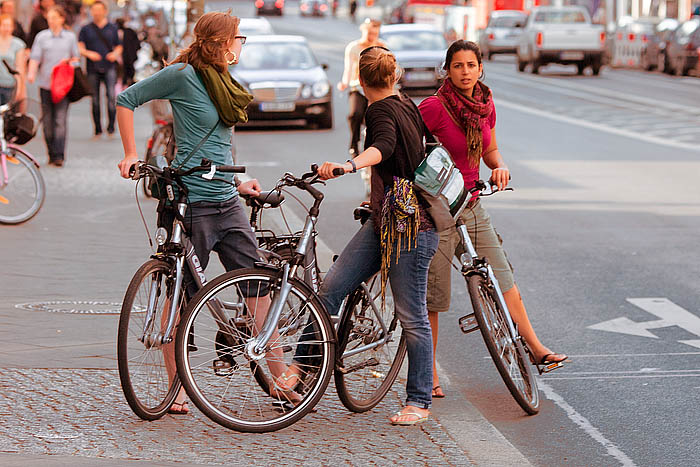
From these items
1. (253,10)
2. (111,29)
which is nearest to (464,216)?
(111,29)

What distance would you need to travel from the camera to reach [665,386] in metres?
6.70

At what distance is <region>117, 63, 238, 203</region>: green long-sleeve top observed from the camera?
18.6 feet

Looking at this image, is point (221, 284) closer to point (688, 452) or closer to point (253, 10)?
point (688, 452)

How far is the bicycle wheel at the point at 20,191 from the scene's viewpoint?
11.4m

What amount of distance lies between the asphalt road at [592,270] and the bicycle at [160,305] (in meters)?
1.42

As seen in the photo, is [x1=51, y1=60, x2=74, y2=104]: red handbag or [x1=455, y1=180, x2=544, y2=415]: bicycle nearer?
[x1=455, y1=180, x2=544, y2=415]: bicycle

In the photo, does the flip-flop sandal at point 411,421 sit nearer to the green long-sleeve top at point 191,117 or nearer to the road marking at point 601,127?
the green long-sleeve top at point 191,117

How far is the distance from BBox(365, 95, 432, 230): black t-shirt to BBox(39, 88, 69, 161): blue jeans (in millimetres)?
10741

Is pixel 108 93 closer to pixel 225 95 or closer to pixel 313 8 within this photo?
pixel 225 95

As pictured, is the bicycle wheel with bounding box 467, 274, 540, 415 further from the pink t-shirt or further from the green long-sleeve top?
the green long-sleeve top

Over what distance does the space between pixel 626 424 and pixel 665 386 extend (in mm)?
726

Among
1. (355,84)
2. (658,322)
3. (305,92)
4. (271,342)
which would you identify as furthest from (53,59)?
(271,342)

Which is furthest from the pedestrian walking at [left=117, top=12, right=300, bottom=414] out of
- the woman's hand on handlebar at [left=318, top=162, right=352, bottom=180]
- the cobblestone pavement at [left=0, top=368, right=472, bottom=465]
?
the woman's hand on handlebar at [left=318, top=162, right=352, bottom=180]

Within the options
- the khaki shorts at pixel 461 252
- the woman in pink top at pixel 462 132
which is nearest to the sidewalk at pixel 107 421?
the khaki shorts at pixel 461 252
